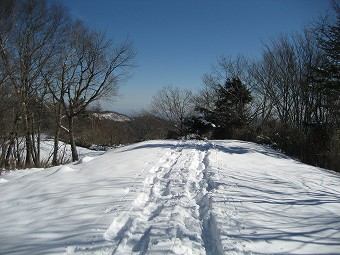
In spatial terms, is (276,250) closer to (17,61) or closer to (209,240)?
(209,240)

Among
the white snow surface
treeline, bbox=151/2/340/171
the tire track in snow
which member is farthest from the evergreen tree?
the tire track in snow

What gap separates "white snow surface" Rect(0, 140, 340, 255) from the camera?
3.22 metres

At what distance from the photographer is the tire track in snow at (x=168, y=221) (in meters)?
3.20

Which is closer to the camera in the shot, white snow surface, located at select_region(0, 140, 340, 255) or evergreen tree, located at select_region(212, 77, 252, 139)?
white snow surface, located at select_region(0, 140, 340, 255)

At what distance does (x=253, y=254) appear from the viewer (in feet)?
9.89

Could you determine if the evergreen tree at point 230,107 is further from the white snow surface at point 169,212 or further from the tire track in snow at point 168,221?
the tire track in snow at point 168,221

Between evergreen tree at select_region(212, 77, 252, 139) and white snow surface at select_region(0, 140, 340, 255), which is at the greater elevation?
evergreen tree at select_region(212, 77, 252, 139)

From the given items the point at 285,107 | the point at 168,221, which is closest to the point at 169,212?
the point at 168,221

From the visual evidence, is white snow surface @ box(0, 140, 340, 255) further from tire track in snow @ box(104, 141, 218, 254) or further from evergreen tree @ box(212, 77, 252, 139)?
evergreen tree @ box(212, 77, 252, 139)

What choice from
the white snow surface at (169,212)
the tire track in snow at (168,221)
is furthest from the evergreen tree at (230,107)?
the tire track in snow at (168,221)

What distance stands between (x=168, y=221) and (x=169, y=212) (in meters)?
0.33

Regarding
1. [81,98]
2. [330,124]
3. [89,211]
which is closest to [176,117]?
[81,98]

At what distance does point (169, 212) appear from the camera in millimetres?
4184

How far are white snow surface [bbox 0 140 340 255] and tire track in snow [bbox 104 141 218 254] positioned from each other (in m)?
0.01
